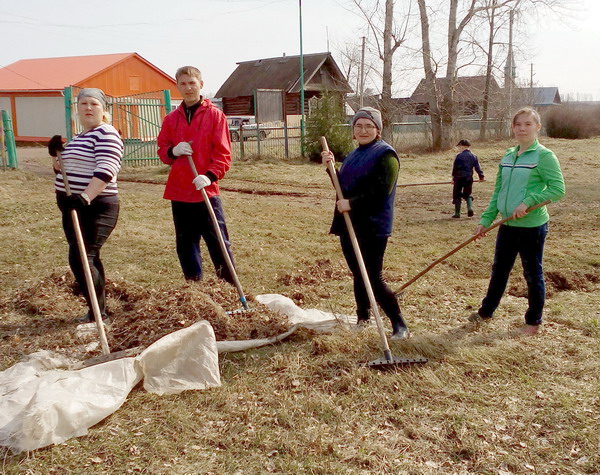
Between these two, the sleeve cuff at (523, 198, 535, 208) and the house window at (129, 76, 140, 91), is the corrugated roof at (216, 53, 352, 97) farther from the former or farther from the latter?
the sleeve cuff at (523, 198, 535, 208)

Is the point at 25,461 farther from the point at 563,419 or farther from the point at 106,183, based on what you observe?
the point at 563,419

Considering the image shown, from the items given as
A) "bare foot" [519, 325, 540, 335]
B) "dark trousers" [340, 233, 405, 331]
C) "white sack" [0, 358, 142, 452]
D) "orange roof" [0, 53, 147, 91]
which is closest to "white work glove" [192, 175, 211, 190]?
"dark trousers" [340, 233, 405, 331]

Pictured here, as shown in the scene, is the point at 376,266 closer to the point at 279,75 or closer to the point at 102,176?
the point at 102,176

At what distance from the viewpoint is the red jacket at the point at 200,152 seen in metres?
4.74

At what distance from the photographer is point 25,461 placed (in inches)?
113

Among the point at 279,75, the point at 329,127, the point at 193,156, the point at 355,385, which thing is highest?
the point at 279,75

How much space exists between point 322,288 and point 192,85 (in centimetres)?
238

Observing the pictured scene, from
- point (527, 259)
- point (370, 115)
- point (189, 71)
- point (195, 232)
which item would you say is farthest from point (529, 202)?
point (189, 71)

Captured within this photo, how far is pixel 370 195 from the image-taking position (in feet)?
13.3

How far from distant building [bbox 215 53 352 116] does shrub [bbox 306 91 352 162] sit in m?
15.6

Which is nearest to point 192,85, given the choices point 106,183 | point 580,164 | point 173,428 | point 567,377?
point 106,183

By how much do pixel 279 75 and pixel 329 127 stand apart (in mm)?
19107

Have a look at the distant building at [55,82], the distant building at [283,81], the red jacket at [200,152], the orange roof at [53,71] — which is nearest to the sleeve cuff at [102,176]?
the red jacket at [200,152]

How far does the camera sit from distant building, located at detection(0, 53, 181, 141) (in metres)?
27.1
